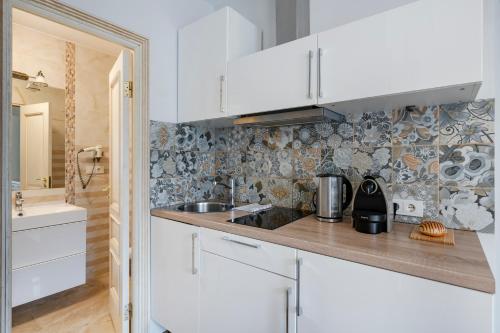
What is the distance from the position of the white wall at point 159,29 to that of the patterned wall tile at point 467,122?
5.48ft

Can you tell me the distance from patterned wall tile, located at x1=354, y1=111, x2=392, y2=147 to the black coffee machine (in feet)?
1.08

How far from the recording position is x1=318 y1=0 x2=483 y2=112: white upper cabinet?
0.92m

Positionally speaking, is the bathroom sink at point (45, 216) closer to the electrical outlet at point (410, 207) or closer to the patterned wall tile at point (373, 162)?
the patterned wall tile at point (373, 162)

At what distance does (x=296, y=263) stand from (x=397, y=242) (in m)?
0.41

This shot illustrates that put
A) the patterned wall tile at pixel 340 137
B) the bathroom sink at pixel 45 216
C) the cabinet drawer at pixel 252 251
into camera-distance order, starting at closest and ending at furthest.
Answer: the cabinet drawer at pixel 252 251 → the patterned wall tile at pixel 340 137 → the bathroom sink at pixel 45 216

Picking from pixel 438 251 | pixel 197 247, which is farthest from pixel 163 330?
pixel 438 251

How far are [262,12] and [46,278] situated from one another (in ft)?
9.23

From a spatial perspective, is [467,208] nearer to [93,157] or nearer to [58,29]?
[58,29]

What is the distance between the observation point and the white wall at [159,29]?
5.23 ft

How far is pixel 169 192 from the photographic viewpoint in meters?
1.85

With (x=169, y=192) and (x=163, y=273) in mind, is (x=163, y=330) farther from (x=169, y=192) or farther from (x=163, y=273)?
(x=169, y=192)

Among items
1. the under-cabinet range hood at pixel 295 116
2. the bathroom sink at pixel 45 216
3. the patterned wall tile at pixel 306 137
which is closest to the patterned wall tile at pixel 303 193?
the patterned wall tile at pixel 306 137

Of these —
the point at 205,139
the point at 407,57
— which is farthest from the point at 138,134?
the point at 407,57

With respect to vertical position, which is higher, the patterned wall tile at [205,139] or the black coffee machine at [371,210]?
the patterned wall tile at [205,139]
